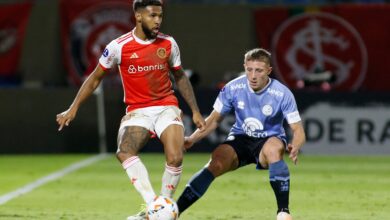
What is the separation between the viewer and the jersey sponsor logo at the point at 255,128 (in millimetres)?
9492

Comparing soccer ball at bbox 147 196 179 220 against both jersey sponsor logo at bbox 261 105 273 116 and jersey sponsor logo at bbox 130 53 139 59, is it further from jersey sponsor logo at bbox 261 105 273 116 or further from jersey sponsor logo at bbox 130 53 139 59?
jersey sponsor logo at bbox 130 53 139 59

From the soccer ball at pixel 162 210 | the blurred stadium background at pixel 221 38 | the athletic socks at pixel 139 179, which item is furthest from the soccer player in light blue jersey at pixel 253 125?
the blurred stadium background at pixel 221 38

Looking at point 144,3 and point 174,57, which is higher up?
point 144,3

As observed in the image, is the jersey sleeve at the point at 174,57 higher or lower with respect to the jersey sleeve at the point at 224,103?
higher

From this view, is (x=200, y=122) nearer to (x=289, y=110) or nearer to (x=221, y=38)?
(x=289, y=110)

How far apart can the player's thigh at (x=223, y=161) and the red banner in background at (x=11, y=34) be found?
12.8 metres

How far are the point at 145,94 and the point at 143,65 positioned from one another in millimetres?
273

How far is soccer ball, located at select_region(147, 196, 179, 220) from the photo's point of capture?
884 centimetres

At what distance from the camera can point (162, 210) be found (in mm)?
8859

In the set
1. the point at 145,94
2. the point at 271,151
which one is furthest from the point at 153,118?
the point at 271,151

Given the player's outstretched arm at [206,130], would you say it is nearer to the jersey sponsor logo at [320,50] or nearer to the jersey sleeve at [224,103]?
the jersey sleeve at [224,103]

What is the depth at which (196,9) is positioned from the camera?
22.1 m

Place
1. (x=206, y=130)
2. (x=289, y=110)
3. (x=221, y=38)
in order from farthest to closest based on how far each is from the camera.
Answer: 1. (x=221, y=38)
2. (x=206, y=130)
3. (x=289, y=110)

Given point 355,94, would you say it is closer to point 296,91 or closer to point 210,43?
point 296,91
